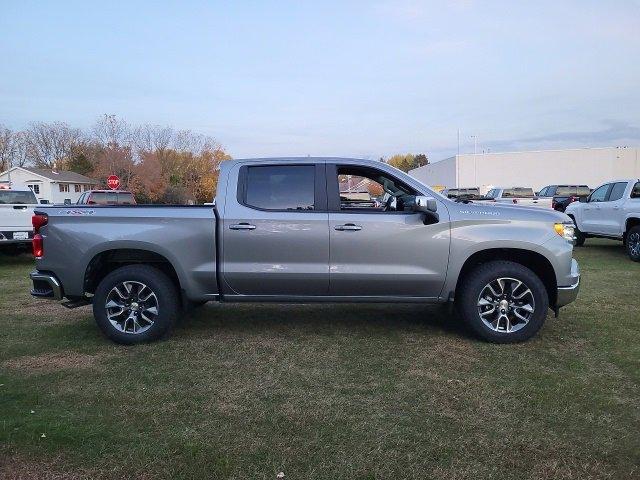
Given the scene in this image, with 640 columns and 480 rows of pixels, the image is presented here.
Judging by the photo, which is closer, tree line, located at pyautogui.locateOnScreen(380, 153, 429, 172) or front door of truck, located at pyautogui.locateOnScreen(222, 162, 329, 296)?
front door of truck, located at pyautogui.locateOnScreen(222, 162, 329, 296)

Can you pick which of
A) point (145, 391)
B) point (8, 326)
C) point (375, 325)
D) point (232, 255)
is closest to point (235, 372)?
point (145, 391)

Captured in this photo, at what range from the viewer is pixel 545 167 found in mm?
52250

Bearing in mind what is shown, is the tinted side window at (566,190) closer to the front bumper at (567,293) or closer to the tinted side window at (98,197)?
the tinted side window at (98,197)

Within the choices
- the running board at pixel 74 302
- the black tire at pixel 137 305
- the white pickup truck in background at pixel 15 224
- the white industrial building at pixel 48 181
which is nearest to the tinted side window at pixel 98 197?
the white pickup truck in background at pixel 15 224

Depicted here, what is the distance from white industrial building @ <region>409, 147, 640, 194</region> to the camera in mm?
51438

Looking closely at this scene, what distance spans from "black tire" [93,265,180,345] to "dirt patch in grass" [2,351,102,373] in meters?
0.39

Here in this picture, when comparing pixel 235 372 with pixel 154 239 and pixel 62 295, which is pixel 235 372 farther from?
pixel 62 295

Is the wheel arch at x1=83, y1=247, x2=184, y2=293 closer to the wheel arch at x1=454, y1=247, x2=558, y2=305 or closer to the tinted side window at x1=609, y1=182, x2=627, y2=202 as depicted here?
the wheel arch at x1=454, y1=247, x2=558, y2=305

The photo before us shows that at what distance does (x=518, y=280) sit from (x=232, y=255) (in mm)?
2858

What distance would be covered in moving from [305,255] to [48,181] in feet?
194

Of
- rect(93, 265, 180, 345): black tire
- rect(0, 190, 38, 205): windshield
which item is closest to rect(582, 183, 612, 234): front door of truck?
rect(93, 265, 180, 345): black tire

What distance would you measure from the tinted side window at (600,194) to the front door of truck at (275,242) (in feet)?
33.2

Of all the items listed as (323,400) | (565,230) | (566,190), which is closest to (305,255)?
(323,400)

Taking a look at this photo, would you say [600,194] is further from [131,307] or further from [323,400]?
[131,307]
